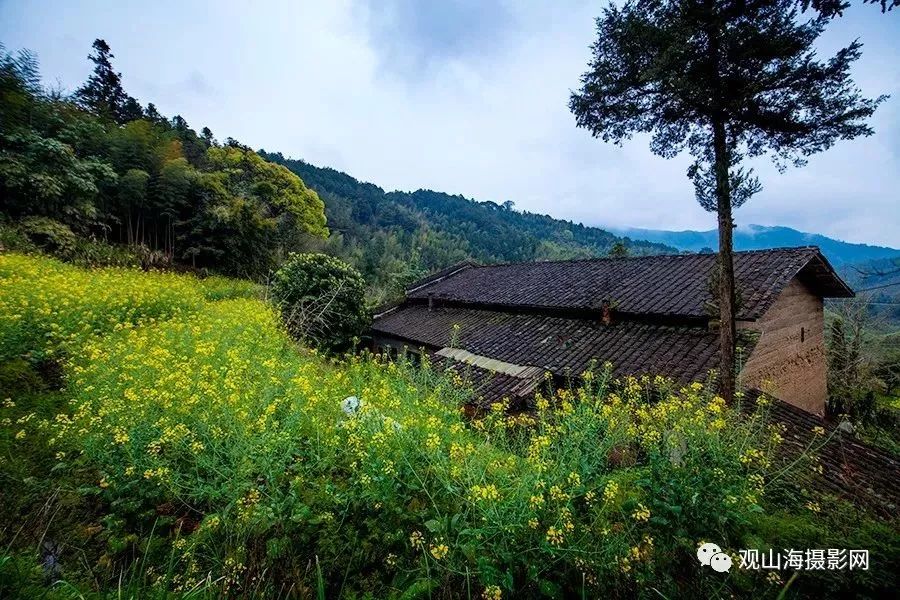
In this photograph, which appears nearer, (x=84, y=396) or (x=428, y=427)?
(x=428, y=427)

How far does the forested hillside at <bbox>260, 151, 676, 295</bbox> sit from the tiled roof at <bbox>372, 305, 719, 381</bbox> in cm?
1321

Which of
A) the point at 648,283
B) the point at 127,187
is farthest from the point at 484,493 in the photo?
the point at 127,187

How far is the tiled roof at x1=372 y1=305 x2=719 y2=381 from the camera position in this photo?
865 cm

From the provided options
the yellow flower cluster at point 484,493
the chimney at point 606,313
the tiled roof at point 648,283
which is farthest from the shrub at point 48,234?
the chimney at point 606,313

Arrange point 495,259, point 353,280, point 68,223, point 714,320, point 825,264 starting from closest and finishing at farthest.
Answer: point 714,320 → point 825,264 → point 68,223 → point 353,280 → point 495,259

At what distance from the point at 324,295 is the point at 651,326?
1165cm

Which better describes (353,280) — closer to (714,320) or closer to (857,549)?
(714,320)

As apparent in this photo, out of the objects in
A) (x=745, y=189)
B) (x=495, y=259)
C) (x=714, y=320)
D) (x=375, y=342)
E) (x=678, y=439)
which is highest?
(x=495, y=259)

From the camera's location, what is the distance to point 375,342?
62.3ft

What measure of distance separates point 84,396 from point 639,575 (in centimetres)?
558

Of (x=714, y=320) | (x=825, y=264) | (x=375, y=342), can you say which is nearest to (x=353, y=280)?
(x=375, y=342)

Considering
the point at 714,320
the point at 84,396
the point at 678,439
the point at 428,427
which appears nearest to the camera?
the point at 678,439

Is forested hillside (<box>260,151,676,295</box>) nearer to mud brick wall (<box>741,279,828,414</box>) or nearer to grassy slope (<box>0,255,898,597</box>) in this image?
mud brick wall (<box>741,279,828,414</box>)

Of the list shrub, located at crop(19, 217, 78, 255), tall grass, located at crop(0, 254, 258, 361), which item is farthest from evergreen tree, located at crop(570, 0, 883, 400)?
shrub, located at crop(19, 217, 78, 255)
